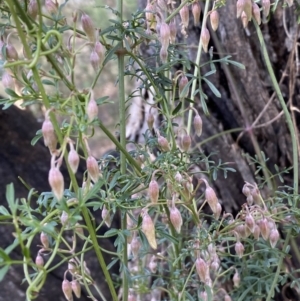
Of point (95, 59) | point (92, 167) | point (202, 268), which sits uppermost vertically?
point (95, 59)

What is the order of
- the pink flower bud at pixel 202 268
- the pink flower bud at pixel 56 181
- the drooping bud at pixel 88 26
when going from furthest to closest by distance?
the pink flower bud at pixel 202 268, the drooping bud at pixel 88 26, the pink flower bud at pixel 56 181

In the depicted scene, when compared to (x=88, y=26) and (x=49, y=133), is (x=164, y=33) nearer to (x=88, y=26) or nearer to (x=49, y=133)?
(x=88, y=26)

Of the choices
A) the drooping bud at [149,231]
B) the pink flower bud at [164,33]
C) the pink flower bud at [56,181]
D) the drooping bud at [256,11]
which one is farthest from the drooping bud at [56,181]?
the drooping bud at [256,11]

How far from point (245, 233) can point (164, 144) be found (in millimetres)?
191

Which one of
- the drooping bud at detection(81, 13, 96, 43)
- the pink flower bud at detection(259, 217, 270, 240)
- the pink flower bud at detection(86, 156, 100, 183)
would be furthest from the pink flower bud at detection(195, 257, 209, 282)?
the drooping bud at detection(81, 13, 96, 43)

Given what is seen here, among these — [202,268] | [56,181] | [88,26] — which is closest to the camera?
[56,181]

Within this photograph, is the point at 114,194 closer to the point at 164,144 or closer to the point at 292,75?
the point at 164,144

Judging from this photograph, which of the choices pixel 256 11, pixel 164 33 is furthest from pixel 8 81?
pixel 256 11

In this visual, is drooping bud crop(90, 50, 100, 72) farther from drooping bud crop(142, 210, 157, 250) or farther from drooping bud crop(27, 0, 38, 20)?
drooping bud crop(142, 210, 157, 250)

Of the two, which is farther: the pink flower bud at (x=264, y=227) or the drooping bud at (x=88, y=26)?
the pink flower bud at (x=264, y=227)

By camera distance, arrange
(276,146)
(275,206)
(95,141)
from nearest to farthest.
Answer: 1. (275,206)
2. (276,146)
3. (95,141)

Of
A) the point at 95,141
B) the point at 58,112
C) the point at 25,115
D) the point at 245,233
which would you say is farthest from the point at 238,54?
the point at 95,141

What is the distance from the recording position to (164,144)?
0.76m

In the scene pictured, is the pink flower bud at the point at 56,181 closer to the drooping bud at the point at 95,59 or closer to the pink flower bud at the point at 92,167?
the pink flower bud at the point at 92,167
